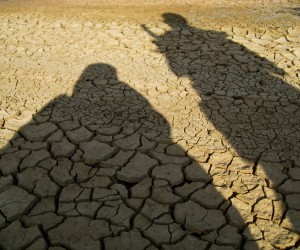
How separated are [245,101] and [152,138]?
1132 mm

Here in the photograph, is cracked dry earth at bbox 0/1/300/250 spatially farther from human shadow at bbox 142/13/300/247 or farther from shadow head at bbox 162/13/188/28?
shadow head at bbox 162/13/188/28

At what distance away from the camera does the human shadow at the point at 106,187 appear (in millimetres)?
1940

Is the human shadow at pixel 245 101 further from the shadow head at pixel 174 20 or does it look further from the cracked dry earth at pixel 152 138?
the shadow head at pixel 174 20

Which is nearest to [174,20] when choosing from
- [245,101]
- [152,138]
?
[245,101]

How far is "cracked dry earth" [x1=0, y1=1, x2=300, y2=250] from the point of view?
1986 mm

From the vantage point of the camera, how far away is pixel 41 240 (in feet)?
6.29

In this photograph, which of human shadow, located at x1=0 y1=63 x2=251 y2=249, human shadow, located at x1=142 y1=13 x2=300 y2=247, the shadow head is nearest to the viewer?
human shadow, located at x1=0 y1=63 x2=251 y2=249

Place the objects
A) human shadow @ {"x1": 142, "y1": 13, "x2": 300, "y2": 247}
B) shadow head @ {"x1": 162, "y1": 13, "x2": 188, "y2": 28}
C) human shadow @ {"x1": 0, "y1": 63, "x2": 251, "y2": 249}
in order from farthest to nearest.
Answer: shadow head @ {"x1": 162, "y1": 13, "x2": 188, "y2": 28} → human shadow @ {"x1": 142, "y1": 13, "x2": 300, "y2": 247} → human shadow @ {"x1": 0, "y1": 63, "x2": 251, "y2": 249}

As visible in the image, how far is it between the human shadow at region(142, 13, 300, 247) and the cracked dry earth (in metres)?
0.01

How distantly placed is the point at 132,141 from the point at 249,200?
3.60 feet

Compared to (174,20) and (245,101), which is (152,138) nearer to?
(245,101)

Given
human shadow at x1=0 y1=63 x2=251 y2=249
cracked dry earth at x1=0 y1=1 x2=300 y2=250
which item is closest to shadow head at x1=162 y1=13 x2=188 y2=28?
cracked dry earth at x1=0 y1=1 x2=300 y2=250

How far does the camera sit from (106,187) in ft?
7.46

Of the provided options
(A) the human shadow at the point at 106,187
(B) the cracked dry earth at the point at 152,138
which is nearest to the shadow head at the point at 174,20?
(B) the cracked dry earth at the point at 152,138
